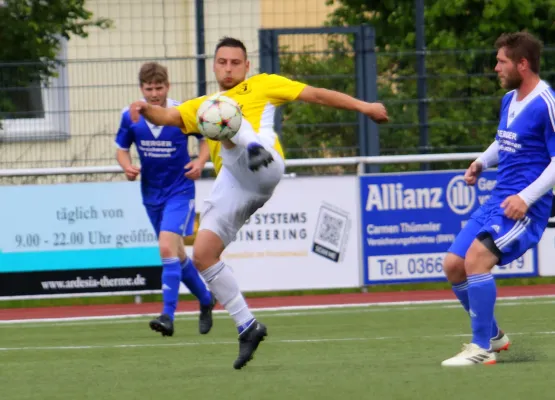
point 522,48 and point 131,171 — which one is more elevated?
point 522,48

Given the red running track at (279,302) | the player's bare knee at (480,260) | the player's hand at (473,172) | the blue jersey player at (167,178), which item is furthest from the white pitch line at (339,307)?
the player's bare knee at (480,260)

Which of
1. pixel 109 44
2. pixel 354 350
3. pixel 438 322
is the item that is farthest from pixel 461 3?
pixel 354 350

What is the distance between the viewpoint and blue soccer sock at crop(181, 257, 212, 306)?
11430mm

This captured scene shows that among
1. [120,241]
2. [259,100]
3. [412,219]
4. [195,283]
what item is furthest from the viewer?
[412,219]

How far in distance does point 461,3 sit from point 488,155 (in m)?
11.0

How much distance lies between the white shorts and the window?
7510 millimetres

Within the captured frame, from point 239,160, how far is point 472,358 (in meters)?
1.65

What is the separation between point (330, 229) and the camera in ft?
48.1

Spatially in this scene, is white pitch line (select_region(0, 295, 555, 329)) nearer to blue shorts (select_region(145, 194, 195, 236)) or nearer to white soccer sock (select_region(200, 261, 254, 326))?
blue shorts (select_region(145, 194, 195, 236))

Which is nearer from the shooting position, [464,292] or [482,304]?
[482,304]

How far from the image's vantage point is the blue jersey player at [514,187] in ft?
25.5

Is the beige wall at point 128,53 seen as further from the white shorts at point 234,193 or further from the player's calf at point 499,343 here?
the player's calf at point 499,343

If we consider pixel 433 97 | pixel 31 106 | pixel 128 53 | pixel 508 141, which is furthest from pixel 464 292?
pixel 128 53

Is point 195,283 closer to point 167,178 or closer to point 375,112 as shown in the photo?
point 167,178
